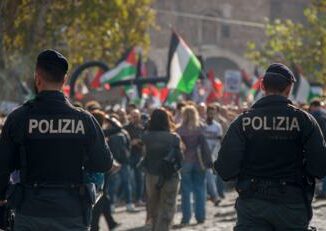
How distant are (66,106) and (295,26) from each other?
37.4m

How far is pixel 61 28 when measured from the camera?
100 feet

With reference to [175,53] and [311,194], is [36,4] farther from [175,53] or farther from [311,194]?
[311,194]

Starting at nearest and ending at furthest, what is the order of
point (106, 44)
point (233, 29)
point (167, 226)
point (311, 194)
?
point (311, 194), point (167, 226), point (106, 44), point (233, 29)

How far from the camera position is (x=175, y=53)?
24906 mm

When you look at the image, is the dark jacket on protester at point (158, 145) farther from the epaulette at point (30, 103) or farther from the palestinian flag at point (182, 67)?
the palestinian flag at point (182, 67)

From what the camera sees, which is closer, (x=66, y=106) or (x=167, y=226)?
(x=66, y=106)

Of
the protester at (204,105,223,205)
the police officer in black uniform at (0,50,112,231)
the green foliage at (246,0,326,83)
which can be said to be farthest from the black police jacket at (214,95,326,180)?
the green foliage at (246,0,326,83)

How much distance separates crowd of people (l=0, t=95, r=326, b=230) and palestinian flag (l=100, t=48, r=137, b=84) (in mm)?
5755

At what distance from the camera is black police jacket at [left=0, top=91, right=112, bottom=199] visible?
7.34 meters

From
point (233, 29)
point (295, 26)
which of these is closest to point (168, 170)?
point (295, 26)

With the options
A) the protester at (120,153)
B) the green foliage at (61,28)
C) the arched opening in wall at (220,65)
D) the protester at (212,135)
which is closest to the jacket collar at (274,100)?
the protester at (120,153)

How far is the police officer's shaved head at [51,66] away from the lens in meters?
7.45

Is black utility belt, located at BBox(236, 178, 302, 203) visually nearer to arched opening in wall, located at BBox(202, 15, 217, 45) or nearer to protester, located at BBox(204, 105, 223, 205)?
protester, located at BBox(204, 105, 223, 205)

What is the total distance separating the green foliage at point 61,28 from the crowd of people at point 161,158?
5002 millimetres
